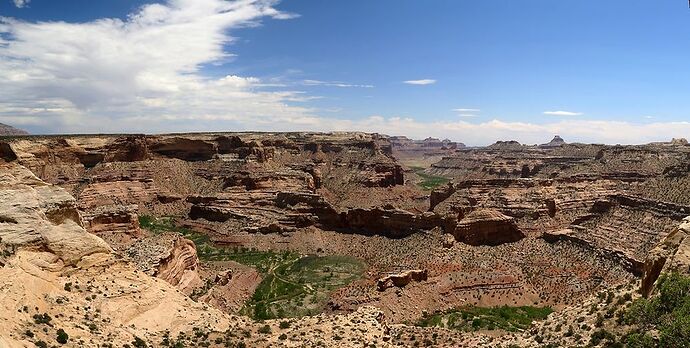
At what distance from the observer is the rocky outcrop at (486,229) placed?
208 feet

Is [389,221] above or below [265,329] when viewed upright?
below

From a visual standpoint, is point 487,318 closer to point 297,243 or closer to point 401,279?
point 401,279

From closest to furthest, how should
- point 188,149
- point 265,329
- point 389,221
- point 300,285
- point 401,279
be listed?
point 265,329
point 401,279
point 300,285
point 389,221
point 188,149

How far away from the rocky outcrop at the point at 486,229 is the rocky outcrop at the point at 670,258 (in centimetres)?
3955

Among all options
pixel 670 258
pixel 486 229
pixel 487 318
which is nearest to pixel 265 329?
pixel 670 258

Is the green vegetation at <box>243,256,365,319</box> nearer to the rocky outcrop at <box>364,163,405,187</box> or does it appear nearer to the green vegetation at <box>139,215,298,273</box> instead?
the green vegetation at <box>139,215,298,273</box>

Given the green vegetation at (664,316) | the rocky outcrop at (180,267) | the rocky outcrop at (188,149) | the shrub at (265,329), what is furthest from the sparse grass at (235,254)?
the green vegetation at (664,316)

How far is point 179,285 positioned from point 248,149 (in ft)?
240

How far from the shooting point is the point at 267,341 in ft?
92.7

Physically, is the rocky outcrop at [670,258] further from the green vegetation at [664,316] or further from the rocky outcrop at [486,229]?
the rocky outcrop at [486,229]

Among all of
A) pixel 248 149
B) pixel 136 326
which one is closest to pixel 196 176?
pixel 248 149

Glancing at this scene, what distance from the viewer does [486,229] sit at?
209 ft

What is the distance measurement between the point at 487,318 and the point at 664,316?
28159mm

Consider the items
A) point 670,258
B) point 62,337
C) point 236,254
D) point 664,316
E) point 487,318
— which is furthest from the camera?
point 236,254
